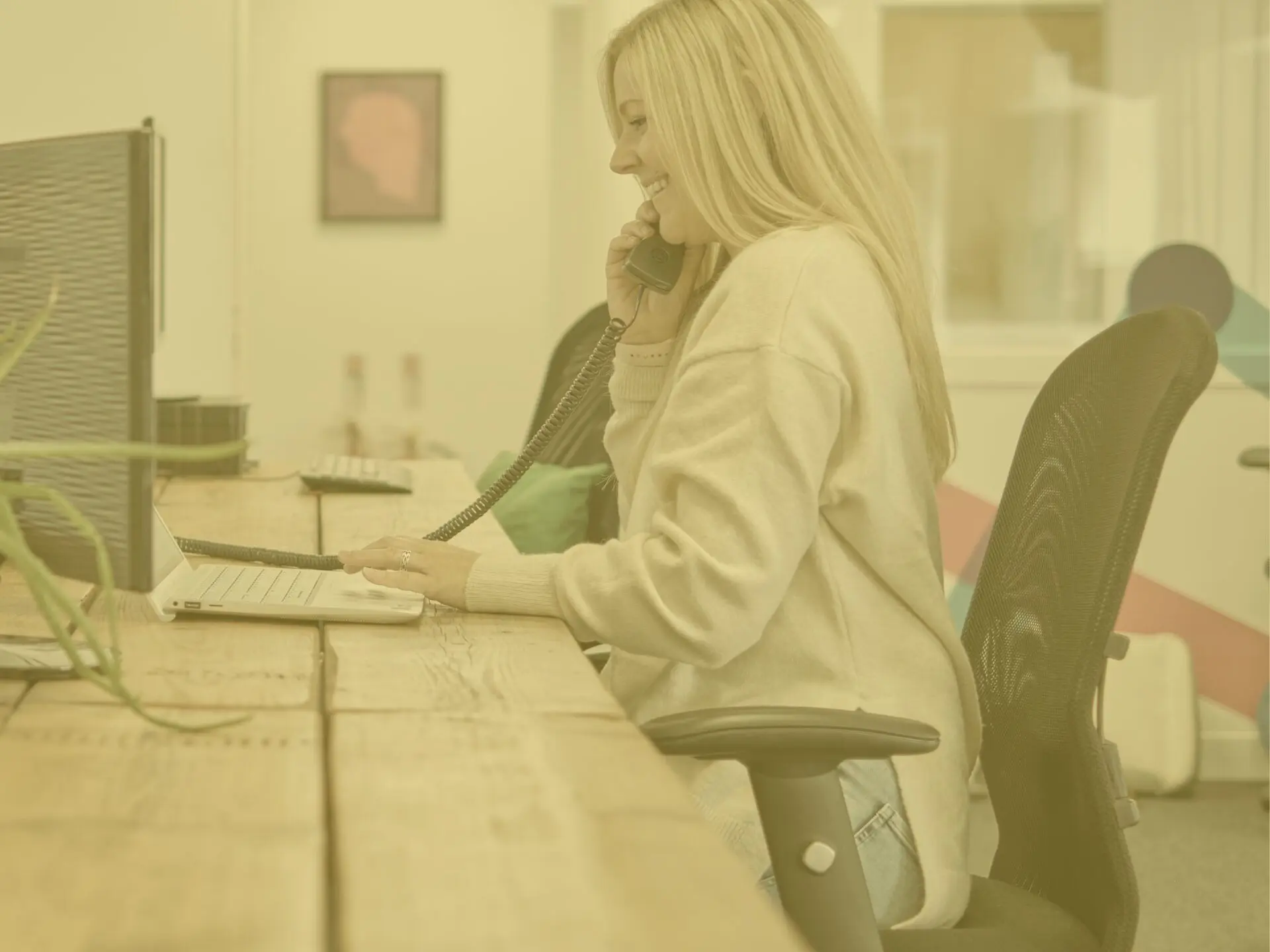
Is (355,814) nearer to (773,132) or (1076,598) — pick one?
(1076,598)

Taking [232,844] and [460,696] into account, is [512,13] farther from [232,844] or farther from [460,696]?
[232,844]

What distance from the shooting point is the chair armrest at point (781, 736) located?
3.44ft

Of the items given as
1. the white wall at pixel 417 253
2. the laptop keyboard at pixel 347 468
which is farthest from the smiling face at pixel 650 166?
the white wall at pixel 417 253

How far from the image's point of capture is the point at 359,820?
72 centimetres

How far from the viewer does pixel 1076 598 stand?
1.21m

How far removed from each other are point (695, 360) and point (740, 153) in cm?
24

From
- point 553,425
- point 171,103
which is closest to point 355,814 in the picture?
point 553,425

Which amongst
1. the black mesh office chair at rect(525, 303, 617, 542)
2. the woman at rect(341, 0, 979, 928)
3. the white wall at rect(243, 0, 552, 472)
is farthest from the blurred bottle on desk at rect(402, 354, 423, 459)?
the woman at rect(341, 0, 979, 928)

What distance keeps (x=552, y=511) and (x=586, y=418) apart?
0.23m

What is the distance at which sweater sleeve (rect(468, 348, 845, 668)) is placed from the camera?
3.92ft

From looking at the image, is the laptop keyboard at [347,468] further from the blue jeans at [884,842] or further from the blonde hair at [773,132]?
the blue jeans at [884,842]

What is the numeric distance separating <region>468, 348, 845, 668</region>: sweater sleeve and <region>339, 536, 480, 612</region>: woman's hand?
13 cm

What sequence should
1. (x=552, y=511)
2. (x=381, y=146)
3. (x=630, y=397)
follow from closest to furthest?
(x=630, y=397) < (x=552, y=511) < (x=381, y=146)

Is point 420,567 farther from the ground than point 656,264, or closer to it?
→ closer to it
